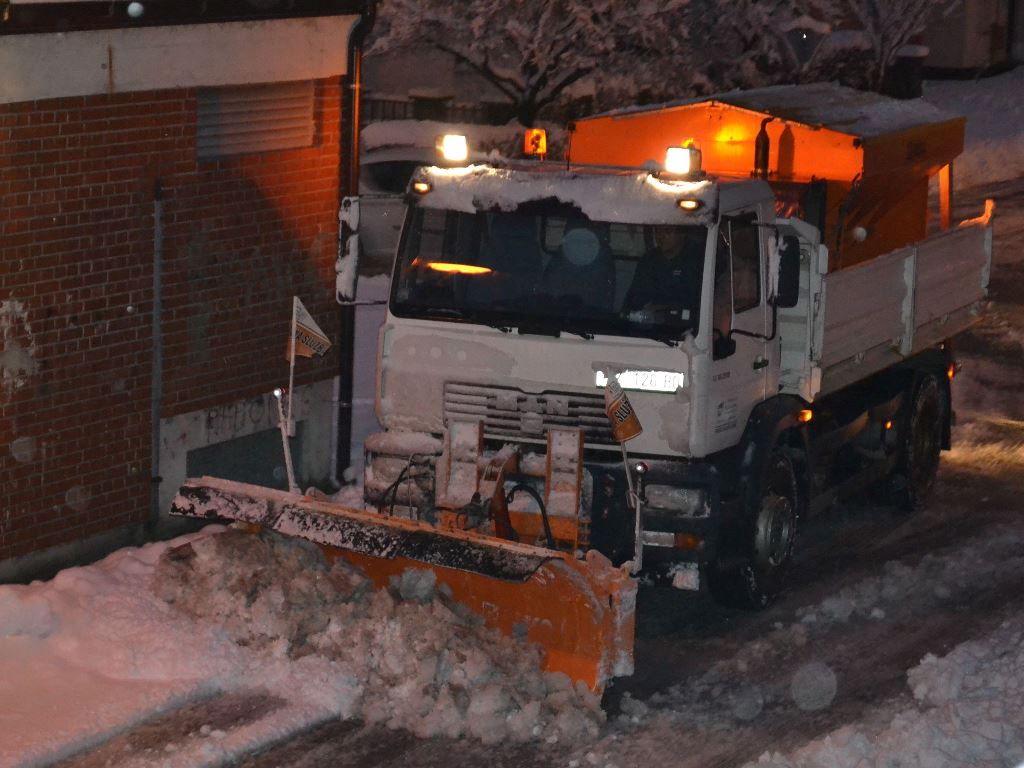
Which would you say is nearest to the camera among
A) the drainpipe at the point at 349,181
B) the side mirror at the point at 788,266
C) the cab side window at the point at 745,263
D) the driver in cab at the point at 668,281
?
the driver in cab at the point at 668,281

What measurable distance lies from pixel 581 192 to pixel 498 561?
2.42m

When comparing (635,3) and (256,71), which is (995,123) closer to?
(635,3)

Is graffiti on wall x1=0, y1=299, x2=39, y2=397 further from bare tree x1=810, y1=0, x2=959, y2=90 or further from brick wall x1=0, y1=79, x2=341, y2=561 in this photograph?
bare tree x1=810, y1=0, x2=959, y2=90

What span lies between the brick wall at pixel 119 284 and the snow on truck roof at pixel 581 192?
2086mm

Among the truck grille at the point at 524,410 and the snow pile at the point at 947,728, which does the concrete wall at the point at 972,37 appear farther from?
the snow pile at the point at 947,728

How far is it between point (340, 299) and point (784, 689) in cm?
349

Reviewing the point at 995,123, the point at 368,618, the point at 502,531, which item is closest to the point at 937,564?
the point at 502,531

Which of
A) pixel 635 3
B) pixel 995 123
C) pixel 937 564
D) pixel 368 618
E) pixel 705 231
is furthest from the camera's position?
pixel 995 123

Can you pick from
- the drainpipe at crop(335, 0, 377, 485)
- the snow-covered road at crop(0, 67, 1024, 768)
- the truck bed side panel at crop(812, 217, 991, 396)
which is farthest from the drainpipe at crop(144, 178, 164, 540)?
the truck bed side panel at crop(812, 217, 991, 396)

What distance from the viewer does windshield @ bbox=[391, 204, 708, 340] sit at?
9.40 m

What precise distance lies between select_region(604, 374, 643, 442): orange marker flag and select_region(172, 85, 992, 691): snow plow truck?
0.01m

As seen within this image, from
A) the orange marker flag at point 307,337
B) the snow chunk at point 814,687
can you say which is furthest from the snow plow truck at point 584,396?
the snow chunk at point 814,687

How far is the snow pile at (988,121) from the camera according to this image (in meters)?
30.9

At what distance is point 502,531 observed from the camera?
9.15 m
